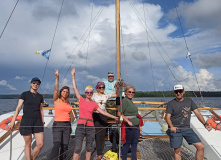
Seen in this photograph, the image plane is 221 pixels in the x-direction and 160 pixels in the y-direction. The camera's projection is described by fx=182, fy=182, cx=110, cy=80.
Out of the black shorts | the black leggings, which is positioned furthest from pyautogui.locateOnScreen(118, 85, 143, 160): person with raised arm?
the black shorts

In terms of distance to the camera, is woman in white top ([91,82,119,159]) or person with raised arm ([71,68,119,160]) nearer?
person with raised arm ([71,68,119,160])

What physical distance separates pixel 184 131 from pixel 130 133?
3.62 ft

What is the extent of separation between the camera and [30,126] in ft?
12.0

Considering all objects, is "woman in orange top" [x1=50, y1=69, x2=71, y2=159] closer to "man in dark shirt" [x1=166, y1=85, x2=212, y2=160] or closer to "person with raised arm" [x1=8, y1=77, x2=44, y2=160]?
"person with raised arm" [x1=8, y1=77, x2=44, y2=160]

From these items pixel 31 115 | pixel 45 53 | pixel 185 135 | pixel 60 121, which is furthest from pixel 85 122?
pixel 45 53

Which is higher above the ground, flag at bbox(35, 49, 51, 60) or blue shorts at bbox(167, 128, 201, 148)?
flag at bbox(35, 49, 51, 60)

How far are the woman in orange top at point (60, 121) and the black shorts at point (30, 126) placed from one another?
0.31m

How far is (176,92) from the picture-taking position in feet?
12.1

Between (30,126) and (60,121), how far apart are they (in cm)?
59

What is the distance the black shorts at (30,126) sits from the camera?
3.64m

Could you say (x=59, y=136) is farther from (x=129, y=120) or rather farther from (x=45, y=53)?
(x=45, y=53)

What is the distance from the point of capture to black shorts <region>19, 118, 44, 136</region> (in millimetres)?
3641

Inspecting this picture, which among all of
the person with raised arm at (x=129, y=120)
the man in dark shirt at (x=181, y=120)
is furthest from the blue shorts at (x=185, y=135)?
the person with raised arm at (x=129, y=120)

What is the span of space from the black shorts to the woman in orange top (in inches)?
12.3
